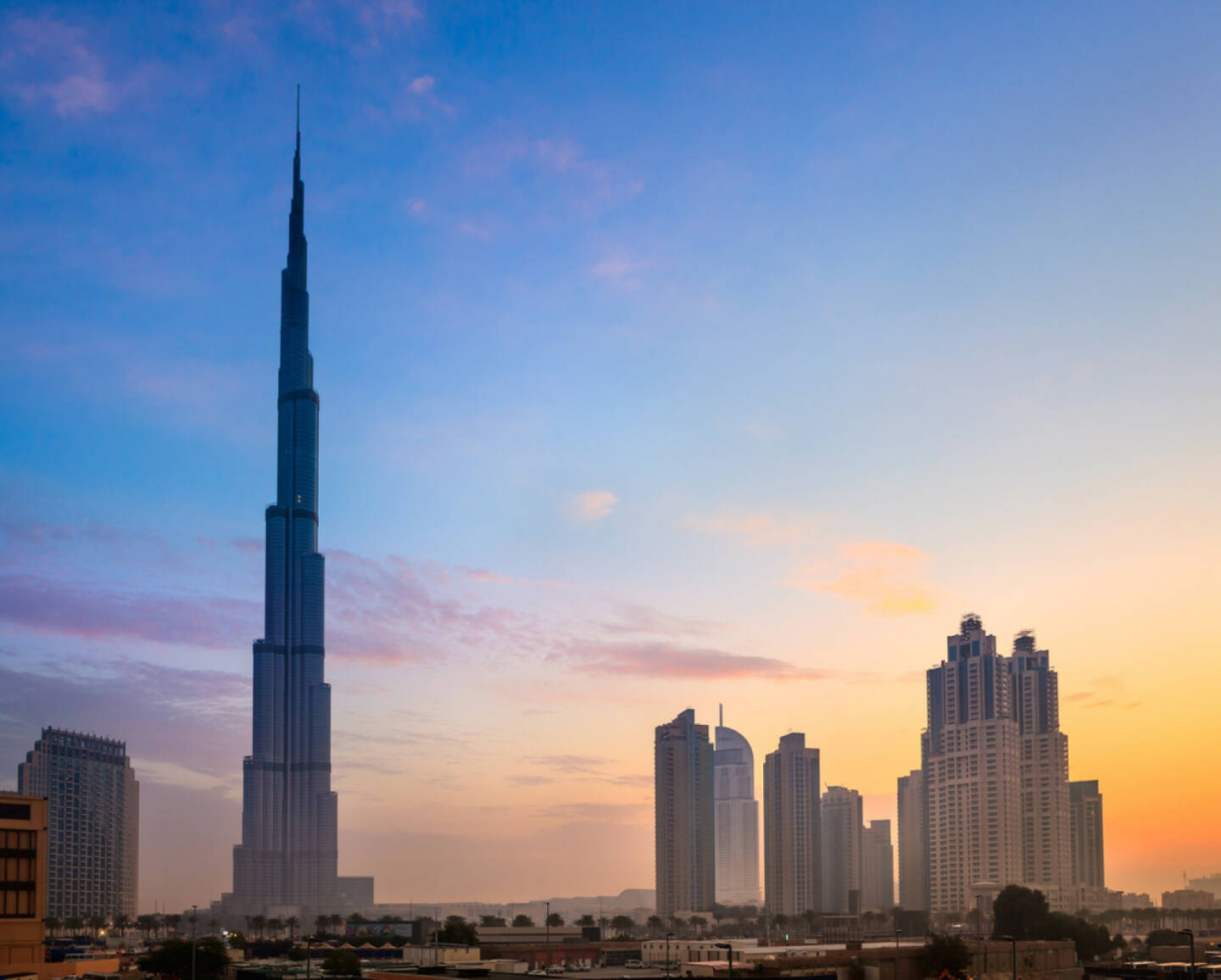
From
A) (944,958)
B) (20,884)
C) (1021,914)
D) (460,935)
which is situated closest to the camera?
(20,884)

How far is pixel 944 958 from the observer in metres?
92.5

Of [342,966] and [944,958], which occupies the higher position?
[944,958]

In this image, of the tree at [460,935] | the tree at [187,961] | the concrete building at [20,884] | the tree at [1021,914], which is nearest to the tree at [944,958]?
the tree at [460,935]

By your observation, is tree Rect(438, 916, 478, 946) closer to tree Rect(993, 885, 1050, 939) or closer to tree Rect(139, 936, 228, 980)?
tree Rect(139, 936, 228, 980)

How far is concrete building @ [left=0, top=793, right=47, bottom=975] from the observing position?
7025 centimetres

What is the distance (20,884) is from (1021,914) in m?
118

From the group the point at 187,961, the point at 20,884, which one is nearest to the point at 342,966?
the point at 187,961

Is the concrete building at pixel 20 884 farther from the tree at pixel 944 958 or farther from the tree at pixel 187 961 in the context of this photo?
the tree at pixel 944 958

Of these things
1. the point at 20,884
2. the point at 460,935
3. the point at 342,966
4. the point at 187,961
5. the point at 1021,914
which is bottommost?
the point at 1021,914

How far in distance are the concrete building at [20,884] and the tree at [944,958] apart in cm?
6116

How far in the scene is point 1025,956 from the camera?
10675cm

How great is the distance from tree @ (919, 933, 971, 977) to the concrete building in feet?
201

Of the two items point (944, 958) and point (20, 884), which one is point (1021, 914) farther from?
point (20, 884)

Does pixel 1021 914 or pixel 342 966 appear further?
pixel 1021 914
